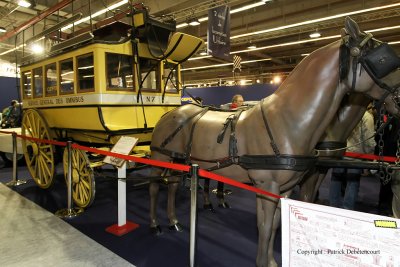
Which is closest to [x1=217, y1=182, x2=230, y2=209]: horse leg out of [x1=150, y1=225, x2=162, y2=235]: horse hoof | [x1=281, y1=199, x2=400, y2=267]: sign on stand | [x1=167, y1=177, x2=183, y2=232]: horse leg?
[x1=167, y1=177, x2=183, y2=232]: horse leg

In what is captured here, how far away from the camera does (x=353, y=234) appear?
156 centimetres

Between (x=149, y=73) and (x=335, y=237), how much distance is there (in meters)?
3.39

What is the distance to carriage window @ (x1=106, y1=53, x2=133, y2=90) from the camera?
3.80m

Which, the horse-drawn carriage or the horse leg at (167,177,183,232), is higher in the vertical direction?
the horse-drawn carriage

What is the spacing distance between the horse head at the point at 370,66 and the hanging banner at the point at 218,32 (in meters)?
5.70

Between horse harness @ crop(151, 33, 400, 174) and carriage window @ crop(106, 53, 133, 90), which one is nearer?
horse harness @ crop(151, 33, 400, 174)

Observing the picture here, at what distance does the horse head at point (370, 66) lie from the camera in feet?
5.67

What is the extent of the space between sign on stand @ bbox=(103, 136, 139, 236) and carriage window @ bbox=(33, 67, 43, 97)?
8.03ft

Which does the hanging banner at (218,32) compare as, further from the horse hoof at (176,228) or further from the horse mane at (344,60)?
the horse mane at (344,60)

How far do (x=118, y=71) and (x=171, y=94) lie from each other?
92 centimetres

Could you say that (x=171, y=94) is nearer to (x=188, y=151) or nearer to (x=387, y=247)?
(x=188, y=151)

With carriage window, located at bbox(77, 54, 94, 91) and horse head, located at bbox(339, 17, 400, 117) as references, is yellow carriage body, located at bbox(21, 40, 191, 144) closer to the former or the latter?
carriage window, located at bbox(77, 54, 94, 91)

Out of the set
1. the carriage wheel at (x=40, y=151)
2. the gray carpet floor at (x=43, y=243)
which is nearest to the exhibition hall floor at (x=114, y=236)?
the gray carpet floor at (x=43, y=243)

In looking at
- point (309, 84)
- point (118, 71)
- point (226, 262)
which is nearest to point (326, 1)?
point (118, 71)
